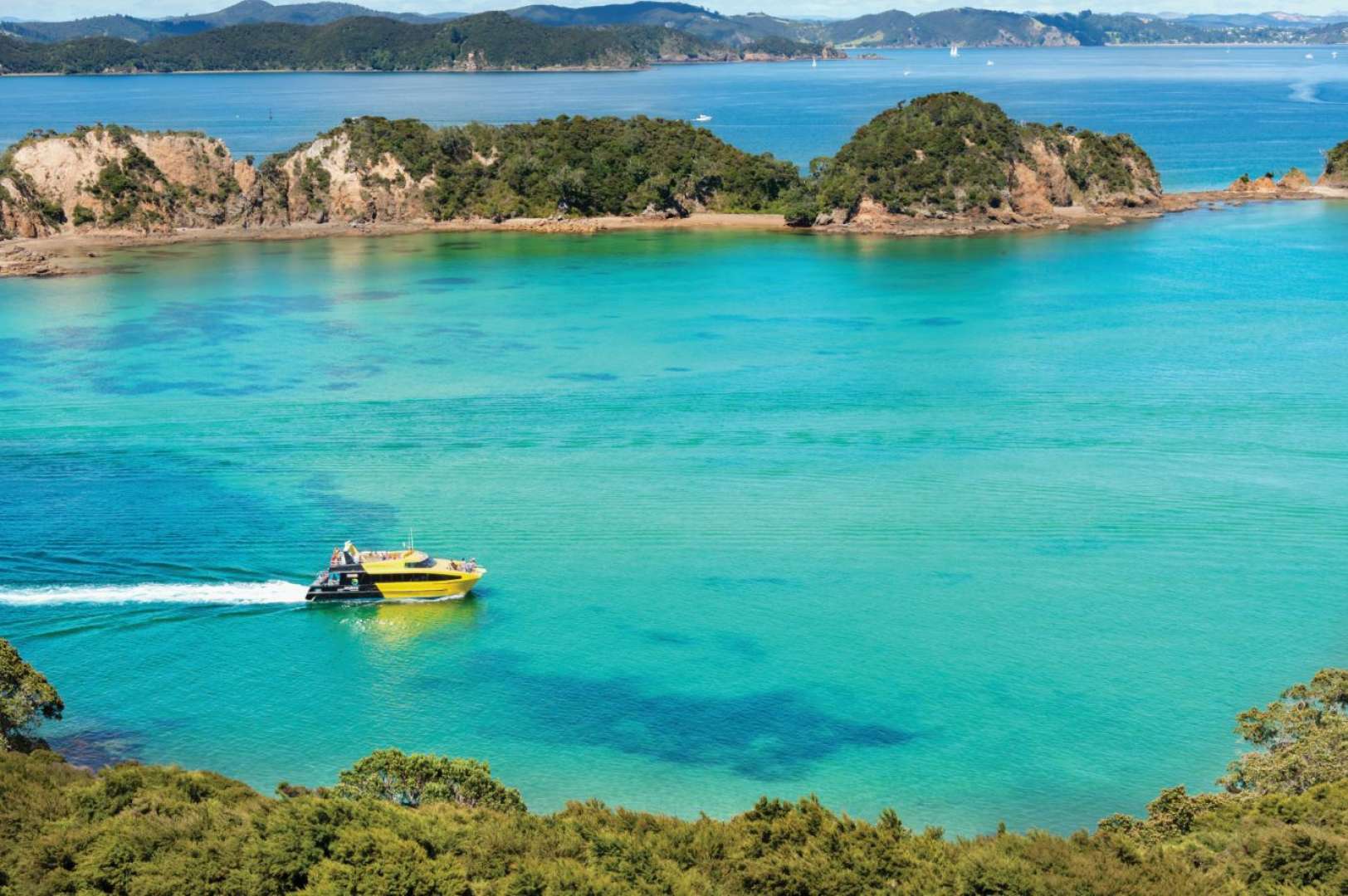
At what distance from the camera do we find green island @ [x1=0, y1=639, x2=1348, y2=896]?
15.2 metres

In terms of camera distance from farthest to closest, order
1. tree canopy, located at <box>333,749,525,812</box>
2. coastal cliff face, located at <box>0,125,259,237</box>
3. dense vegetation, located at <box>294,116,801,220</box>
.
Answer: dense vegetation, located at <box>294,116,801,220</box> → coastal cliff face, located at <box>0,125,259,237</box> → tree canopy, located at <box>333,749,525,812</box>

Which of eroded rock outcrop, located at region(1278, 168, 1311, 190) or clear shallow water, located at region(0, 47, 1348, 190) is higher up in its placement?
clear shallow water, located at region(0, 47, 1348, 190)

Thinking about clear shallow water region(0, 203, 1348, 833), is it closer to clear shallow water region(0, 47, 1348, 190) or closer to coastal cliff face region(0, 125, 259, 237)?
coastal cliff face region(0, 125, 259, 237)

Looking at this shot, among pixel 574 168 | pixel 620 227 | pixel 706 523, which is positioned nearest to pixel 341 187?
pixel 574 168

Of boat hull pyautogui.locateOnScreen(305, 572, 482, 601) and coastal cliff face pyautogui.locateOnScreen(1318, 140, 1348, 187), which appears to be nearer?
boat hull pyautogui.locateOnScreen(305, 572, 482, 601)

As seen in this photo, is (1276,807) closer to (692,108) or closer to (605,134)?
(605,134)

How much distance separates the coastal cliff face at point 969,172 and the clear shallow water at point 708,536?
2134 cm

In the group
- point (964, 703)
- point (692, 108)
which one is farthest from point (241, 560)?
point (692, 108)

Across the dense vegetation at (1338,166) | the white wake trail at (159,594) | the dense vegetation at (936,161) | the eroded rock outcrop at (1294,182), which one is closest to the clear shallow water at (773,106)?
the eroded rock outcrop at (1294,182)

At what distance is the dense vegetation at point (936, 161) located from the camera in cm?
7362

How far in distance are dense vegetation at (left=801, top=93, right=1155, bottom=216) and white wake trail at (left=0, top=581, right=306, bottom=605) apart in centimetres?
5102

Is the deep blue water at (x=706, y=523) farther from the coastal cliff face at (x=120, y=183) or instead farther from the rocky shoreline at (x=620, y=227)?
the coastal cliff face at (x=120, y=183)

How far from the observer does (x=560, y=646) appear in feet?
84.9

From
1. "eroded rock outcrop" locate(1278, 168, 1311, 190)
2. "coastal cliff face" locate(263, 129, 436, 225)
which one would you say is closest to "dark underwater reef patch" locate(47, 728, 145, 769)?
"coastal cliff face" locate(263, 129, 436, 225)
